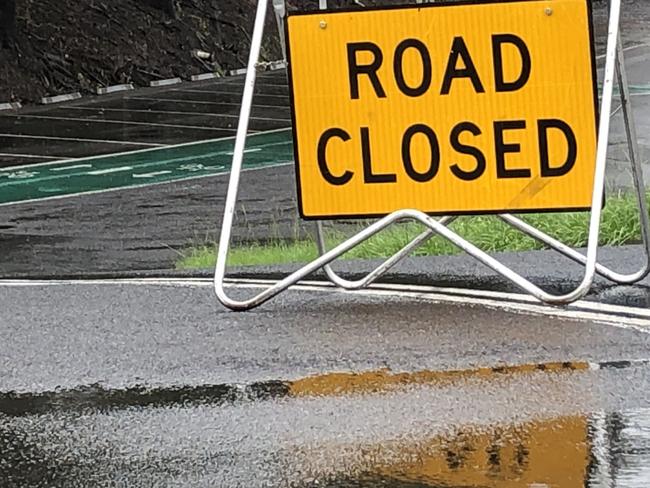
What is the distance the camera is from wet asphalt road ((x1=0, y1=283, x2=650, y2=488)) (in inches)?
170

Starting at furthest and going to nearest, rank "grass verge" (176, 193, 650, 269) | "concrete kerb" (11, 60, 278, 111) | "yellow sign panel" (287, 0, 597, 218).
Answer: "concrete kerb" (11, 60, 278, 111) < "grass verge" (176, 193, 650, 269) < "yellow sign panel" (287, 0, 597, 218)

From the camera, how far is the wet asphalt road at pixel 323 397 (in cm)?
431

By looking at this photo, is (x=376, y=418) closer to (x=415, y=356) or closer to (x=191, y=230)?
(x=415, y=356)

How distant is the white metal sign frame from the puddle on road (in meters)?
0.88

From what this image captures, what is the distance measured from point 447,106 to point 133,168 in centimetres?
1217

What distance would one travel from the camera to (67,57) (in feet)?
95.0

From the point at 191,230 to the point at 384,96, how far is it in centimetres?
663

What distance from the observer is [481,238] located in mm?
9992

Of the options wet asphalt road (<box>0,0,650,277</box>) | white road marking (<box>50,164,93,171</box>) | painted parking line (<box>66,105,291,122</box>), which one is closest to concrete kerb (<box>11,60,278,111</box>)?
painted parking line (<box>66,105,291,122</box>)

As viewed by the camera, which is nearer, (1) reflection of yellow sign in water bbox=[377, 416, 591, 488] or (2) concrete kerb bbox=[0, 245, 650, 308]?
(1) reflection of yellow sign in water bbox=[377, 416, 591, 488]

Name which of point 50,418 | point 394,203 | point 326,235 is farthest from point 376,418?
point 326,235

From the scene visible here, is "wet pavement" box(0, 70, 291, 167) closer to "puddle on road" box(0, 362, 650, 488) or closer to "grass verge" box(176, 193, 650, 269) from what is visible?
"grass verge" box(176, 193, 650, 269)

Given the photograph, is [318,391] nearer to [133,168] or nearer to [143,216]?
[143,216]

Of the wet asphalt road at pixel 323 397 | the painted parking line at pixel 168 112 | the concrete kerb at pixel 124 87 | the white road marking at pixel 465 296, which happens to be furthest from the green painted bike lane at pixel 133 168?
the wet asphalt road at pixel 323 397
